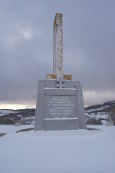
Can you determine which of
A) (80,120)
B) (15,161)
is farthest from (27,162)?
(80,120)

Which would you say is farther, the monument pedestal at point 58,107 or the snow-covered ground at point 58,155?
the monument pedestal at point 58,107

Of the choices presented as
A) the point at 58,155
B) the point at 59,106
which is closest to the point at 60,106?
the point at 59,106

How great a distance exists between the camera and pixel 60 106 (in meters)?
13.0

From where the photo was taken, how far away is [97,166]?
579 cm

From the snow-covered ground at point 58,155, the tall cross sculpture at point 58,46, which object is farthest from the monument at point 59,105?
the tall cross sculpture at point 58,46

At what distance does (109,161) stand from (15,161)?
10.3 ft

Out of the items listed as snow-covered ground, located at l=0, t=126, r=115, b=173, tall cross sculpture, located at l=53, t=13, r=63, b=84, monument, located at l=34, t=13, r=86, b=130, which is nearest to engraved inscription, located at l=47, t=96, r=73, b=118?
monument, located at l=34, t=13, r=86, b=130

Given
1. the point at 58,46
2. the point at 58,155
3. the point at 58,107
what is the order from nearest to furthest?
1. the point at 58,155
2. the point at 58,107
3. the point at 58,46

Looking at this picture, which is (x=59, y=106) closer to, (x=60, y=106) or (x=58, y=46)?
(x=60, y=106)

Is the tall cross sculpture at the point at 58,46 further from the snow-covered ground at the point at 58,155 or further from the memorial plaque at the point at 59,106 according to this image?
the snow-covered ground at the point at 58,155

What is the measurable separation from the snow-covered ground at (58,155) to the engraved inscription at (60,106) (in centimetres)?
386

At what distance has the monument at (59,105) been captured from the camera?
12641 millimetres

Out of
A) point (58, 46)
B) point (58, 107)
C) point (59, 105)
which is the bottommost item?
point (58, 107)

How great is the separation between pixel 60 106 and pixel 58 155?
6.36 metres
